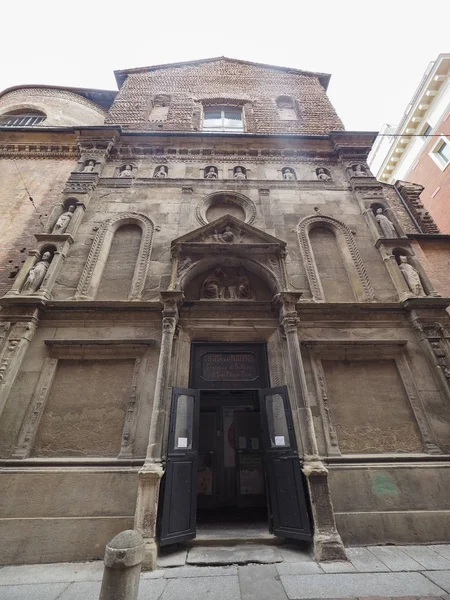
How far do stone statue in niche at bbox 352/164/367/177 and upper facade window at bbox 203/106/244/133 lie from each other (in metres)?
5.87

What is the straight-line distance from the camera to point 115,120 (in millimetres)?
13312

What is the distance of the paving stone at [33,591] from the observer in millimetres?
3307

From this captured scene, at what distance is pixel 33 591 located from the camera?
11.4ft

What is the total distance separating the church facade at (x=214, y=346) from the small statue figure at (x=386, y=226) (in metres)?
0.06

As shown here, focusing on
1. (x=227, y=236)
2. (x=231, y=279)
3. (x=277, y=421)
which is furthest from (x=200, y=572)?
(x=227, y=236)

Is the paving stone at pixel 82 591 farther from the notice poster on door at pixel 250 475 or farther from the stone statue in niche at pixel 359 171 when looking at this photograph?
the stone statue in niche at pixel 359 171

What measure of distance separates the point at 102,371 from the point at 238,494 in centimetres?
581

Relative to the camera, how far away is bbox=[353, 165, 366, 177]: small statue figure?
10.4 metres

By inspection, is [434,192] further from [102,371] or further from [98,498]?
[98,498]

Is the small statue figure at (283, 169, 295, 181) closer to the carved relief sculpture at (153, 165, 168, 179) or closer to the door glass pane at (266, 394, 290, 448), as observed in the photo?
the carved relief sculpture at (153, 165, 168, 179)

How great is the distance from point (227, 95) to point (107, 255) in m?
12.0

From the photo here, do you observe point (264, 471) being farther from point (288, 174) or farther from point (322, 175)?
point (322, 175)

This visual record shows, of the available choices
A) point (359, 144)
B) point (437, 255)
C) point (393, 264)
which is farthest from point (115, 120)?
point (437, 255)

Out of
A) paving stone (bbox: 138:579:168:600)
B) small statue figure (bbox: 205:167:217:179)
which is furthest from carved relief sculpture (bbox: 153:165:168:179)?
paving stone (bbox: 138:579:168:600)
